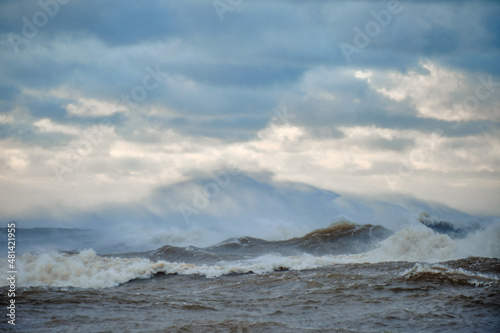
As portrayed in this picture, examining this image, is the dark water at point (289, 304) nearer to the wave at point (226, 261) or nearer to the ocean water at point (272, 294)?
the ocean water at point (272, 294)

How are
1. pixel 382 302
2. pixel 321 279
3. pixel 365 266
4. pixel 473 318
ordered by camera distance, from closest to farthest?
pixel 473 318 < pixel 382 302 < pixel 321 279 < pixel 365 266

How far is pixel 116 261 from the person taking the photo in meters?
14.9

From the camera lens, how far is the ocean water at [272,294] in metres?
7.52

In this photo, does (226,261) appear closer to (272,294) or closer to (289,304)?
(272,294)

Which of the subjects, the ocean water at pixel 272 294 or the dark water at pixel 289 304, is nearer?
the dark water at pixel 289 304

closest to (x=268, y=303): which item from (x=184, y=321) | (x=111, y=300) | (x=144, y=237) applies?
(x=184, y=321)

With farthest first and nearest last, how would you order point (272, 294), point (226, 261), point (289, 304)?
1. point (226, 261)
2. point (272, 294)
3. point (289, 304)

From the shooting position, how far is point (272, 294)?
34.2 ft

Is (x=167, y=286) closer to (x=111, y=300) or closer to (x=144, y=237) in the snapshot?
(x=111, y=300)

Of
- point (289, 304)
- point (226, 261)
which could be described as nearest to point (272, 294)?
point (289, 304)

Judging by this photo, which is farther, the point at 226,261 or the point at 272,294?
the point at 226,261

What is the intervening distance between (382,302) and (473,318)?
1.90 m

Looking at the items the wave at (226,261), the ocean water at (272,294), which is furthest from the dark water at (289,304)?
the wave at (226,261)

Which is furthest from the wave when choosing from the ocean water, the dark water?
the dark water
